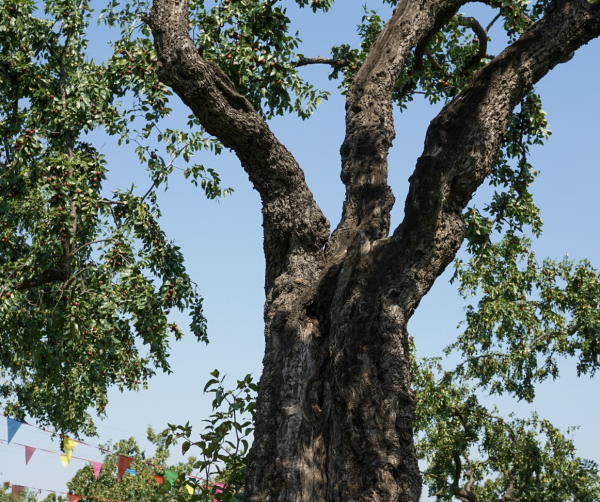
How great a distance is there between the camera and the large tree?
3.29 metres

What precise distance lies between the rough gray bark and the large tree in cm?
1

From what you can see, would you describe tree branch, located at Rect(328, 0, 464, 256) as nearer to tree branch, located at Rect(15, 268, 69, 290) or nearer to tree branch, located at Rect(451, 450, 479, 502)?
tree branch, located at Rect(15, 268, 69, 290)

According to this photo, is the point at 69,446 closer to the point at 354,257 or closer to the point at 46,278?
the point at 46,278

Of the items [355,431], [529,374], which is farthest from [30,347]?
[529,374]

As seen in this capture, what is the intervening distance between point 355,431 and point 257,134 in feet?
6.97

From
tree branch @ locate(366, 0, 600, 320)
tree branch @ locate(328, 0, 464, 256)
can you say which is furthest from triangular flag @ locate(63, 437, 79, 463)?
tree branch @ locate(366, 0, 600, 320)

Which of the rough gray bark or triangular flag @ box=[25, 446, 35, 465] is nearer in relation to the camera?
the rough gray bark

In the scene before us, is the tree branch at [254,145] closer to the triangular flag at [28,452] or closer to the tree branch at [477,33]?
the tree branch at [477,33]

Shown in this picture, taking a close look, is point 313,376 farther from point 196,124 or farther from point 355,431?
point 196,124

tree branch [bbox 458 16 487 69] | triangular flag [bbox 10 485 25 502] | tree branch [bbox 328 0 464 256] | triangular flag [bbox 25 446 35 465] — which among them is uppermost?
tree branch [bbox 458 16 487 69]

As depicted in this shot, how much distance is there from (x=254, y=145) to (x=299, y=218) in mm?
596

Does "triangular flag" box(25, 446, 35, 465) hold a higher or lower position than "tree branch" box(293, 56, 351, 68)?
lower

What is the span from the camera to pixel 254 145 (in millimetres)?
4309

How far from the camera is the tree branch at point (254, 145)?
4195 millimetres
